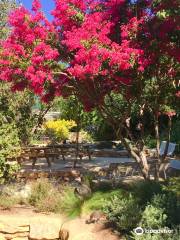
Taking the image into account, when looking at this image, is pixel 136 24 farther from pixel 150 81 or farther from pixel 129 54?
pixel 150 81

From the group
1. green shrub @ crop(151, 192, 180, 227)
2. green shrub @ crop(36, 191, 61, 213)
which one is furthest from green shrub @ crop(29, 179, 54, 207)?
green shrub @ crop(151, 192, 180, 227)

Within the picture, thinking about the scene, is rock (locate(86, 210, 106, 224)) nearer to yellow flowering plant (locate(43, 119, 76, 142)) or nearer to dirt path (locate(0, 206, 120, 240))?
dirt path (locate(0, 206, 120, 240))

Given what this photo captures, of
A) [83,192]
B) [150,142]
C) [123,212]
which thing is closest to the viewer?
[123,212]

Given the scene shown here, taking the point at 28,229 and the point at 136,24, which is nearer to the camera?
the point at 136,24

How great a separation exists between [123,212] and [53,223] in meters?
1.69

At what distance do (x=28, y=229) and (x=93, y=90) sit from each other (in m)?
2.79

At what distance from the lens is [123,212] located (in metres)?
6.91

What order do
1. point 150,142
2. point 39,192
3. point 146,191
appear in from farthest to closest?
1. point 150,142
2. point 39,192
3. point 146,191

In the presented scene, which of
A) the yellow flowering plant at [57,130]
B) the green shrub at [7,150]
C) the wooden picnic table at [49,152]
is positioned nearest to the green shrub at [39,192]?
the green shrub at [7,150]

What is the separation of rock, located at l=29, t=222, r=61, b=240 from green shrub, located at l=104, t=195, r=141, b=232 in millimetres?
1192

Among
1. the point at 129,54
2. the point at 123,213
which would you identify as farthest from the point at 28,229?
the point at 129,54

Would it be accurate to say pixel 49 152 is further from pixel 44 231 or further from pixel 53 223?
pixel 53 223

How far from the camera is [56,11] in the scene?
25.7 ft

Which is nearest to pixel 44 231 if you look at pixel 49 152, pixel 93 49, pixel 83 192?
pixel 83 192
